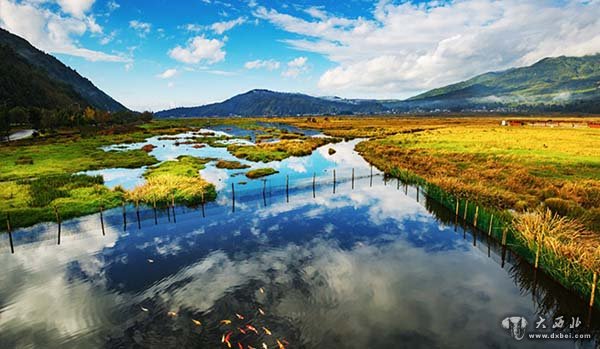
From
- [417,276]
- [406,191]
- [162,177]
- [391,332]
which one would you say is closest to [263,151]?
[162,177]

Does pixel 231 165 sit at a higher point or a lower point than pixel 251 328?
higher

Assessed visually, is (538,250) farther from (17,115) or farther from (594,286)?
(17,115)

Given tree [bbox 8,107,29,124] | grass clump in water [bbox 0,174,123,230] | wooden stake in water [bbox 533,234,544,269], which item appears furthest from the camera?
tree [bbox 8,107,29,124]

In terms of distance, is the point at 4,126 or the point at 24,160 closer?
the point at 24,160

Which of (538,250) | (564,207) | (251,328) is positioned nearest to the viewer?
(251,328)

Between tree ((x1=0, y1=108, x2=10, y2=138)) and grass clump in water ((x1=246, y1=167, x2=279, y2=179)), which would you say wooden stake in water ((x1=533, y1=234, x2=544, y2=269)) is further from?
tree ((x1=0, y1=108, x2=10, y2=138))

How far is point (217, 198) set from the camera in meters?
39.2

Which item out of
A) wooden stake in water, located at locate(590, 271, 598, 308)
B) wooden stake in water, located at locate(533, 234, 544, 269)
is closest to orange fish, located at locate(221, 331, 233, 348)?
wooden stake in water, located at locate(590, 271, 598, 308)

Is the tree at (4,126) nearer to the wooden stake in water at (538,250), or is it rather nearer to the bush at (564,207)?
the wooden stake in water at (538,250)

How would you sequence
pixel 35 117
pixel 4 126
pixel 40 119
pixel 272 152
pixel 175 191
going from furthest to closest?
pixel 35 117 → pixel 40 119 → pixel 4 126 → pixel 272 152 → pixel 175 191

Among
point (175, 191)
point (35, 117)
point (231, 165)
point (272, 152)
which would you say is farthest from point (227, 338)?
point (35, 117)

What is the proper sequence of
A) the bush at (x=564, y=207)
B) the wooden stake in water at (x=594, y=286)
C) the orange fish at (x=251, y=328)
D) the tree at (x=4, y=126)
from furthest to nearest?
the tree at (x=4, y=126), the bush at (x=564, y=207), the orange fish at (x=251, y=328), the wooden stake in water at (x=594, y=286)

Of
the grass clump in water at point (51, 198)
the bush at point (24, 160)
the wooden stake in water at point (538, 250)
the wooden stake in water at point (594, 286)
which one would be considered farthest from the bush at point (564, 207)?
the bush at point (24, 160)

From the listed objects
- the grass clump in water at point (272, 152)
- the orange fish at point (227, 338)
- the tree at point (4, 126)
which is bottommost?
the orange fish at point (227, 338)
